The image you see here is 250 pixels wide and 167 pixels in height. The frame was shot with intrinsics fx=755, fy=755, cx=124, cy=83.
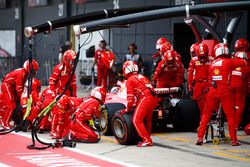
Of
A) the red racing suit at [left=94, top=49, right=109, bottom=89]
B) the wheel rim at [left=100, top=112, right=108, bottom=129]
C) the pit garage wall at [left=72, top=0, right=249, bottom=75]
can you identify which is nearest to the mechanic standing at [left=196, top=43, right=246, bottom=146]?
the wheel rim at [left=100, top=112, right=108, bottom=129]

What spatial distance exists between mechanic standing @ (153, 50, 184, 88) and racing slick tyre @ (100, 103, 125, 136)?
1552 millimetres

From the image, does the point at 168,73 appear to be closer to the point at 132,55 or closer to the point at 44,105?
the point at 44,105

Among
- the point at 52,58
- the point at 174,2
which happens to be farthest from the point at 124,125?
the point at 52,58

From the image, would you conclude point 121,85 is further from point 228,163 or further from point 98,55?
point 98,55

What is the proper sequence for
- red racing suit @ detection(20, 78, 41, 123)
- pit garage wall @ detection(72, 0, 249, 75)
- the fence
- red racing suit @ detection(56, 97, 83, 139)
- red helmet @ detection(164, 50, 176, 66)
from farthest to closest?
the fence
pit garage wall @ detection(72, 0, 249, 75)
red helmet @ detection(164, 50, 176, 66)
red racing suit @ detection(20, 78, 41, 123)
red racing suit @ detection(56, 97, 83, 139)

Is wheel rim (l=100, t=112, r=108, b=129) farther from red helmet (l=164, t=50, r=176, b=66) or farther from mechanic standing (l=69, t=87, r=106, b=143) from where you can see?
red helmet (l=164, t=50, r=176, b=66)

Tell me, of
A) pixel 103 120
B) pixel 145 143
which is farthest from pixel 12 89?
pixel 145 143

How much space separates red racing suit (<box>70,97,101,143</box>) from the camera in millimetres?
14891

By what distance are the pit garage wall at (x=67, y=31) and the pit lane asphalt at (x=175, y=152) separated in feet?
19.6

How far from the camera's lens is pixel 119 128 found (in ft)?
48.6

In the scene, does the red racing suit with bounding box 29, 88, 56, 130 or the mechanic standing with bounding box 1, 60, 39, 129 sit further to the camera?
the mechanic standing with bounding box 1, 60, 39, 129

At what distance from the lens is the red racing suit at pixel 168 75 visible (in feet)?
56.9

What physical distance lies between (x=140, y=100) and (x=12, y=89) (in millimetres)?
4045

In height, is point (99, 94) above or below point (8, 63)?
below
